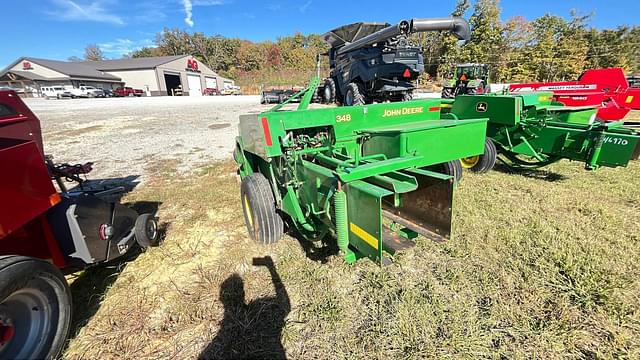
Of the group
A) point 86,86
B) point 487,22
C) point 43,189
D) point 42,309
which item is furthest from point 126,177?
point 86,86

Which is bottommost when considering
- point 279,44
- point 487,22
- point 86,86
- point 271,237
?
point 271,237

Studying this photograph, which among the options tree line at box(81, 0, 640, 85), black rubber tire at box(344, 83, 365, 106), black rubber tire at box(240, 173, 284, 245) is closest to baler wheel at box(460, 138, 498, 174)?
black rubber tire at box(240, 173, 284, 245)

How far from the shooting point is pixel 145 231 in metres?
2.75

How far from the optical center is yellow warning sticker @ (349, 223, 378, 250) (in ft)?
5.10

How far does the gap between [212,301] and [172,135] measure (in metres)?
8.82

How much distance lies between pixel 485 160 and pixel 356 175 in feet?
11.8

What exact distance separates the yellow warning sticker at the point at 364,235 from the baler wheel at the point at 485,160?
350 centimetres

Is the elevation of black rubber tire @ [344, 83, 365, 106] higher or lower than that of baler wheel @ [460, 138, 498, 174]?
higher

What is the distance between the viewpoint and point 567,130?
3.75 metres

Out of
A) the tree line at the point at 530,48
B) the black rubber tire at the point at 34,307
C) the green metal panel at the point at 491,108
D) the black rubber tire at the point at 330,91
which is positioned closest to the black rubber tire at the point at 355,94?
the black rubber tire at the point at 330,91

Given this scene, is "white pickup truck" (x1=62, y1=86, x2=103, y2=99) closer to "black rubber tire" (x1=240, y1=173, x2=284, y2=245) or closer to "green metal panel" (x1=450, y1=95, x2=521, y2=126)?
"black rubber tire" (x1=240, y1=173, x2=284, y2=245)

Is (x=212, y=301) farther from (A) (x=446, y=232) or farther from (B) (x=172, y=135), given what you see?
(B) (x=172, y=135)

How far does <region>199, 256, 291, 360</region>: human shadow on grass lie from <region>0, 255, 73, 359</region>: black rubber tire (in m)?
0.84

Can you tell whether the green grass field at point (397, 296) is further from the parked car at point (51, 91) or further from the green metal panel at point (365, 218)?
the parked car at point (51, 91)
